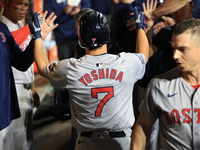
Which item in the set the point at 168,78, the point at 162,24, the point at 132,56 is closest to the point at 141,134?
the point at 168,78

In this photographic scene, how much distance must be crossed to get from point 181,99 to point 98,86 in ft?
2.23

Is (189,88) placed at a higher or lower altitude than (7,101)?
higher

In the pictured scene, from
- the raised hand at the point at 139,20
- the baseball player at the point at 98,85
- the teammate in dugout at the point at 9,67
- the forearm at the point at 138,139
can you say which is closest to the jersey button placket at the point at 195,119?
the forearm at the point at 138,139

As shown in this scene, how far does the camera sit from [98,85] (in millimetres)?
2309

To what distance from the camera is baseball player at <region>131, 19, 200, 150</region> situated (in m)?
1.83

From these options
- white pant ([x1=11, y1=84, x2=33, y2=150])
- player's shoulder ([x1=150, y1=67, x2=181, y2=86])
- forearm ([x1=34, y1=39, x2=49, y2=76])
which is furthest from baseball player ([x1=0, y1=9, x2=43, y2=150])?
player's shoulder ([x1=150, y1=67, x2=181, y2=86])

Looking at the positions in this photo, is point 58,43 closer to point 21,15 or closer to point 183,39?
point 21,15

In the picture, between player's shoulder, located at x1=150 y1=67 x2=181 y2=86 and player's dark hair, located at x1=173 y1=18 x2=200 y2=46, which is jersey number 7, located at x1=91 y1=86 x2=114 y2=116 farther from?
player's dark hair, located at x1=173 y1=18 x2=200 y2=46

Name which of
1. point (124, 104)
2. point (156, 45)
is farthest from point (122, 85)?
point (156, 45)

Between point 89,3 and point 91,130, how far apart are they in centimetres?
430

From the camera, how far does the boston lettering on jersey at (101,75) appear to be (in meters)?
2.29

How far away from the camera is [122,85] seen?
7.75ft

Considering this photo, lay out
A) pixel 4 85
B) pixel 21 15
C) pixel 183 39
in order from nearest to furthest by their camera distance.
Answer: pixel 183 39, pixel 4 85, pixel 21 15

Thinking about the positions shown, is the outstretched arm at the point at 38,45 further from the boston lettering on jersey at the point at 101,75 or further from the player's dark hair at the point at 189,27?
the player's dark hair at the point at 189,27
